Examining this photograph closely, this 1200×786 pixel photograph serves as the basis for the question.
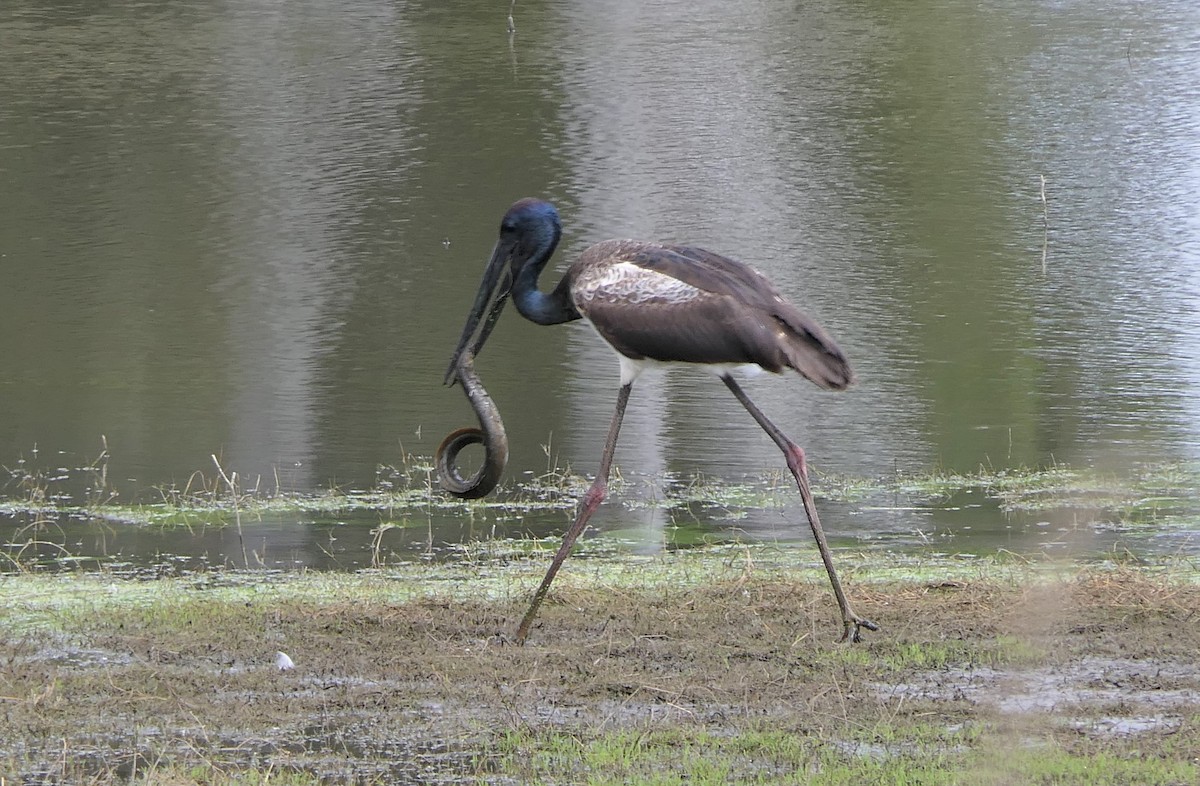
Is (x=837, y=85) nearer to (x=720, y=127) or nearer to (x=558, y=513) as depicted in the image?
(x=720, y=127)

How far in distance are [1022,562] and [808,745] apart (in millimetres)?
2236

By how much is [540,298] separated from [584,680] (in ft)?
5.41

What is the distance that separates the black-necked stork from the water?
5.34 feet

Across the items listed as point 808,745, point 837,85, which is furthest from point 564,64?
point 808,745

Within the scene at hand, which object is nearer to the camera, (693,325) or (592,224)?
(693,325)

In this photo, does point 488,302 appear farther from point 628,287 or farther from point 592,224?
point 592,224

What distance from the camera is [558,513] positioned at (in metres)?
7.79

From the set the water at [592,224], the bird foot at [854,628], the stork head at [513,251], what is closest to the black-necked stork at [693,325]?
the bird foot at [854,628]

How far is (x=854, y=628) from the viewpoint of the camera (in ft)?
18.3

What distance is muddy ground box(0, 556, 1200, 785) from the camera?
4484 millimetres

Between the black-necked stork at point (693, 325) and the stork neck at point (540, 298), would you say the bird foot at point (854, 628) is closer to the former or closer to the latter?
the black-necked stork at point (693, 325)

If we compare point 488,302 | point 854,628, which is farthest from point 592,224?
point 854,628

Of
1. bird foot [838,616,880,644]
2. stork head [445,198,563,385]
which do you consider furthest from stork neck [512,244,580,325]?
bird foot [838,616,880,644]

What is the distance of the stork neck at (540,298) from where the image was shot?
6.26 meters
